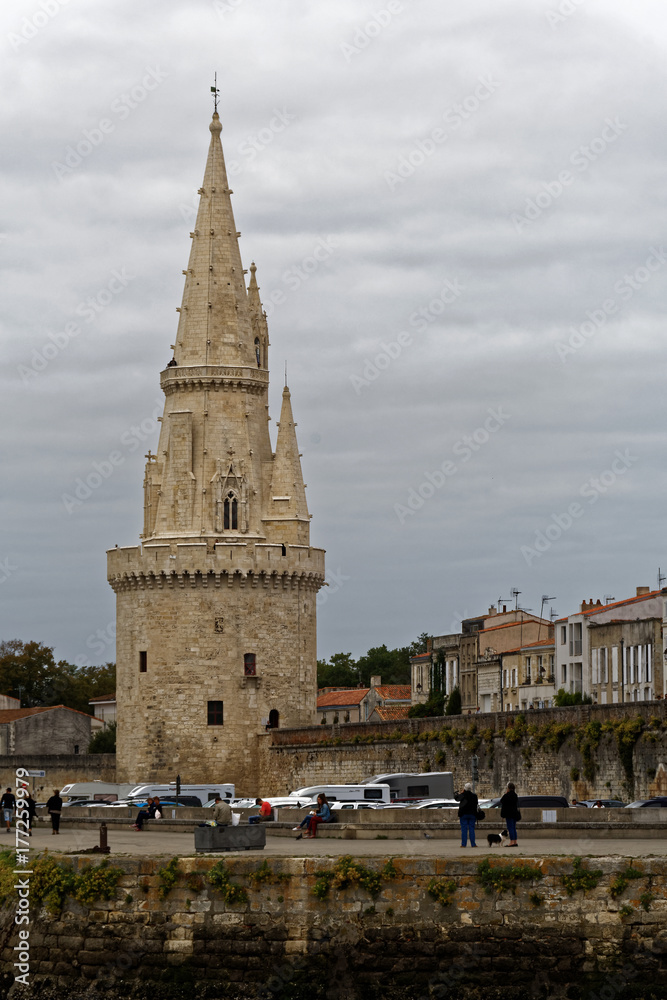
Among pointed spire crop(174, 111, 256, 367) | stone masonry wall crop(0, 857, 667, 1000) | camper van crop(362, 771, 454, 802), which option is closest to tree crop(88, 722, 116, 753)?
pointed spire crop(174, 111, 256, 367)

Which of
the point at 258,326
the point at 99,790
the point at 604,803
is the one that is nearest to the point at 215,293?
the point at 258,326

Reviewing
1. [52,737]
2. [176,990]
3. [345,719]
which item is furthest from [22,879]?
[345,719]

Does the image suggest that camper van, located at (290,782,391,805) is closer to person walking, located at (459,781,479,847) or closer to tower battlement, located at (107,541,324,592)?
tower battlement, located at (107,541,324,592)

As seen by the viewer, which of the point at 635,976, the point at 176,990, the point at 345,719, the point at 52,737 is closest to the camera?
the point at 635,976

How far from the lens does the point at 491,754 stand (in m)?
52.4

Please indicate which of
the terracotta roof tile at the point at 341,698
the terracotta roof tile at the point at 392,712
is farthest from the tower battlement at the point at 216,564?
the terracotta roof tile at the point at 341,698

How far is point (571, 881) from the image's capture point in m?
25.8

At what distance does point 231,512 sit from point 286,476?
263 cm

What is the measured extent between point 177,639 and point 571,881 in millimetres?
40409

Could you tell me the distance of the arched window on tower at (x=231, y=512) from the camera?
218 ft

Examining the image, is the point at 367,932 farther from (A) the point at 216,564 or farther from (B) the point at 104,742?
(B) the point at 104,742

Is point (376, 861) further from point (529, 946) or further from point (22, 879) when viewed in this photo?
point (22, 879)

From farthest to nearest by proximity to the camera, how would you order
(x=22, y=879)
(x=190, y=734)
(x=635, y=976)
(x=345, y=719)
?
1. (x=345, y=719)
2. (x=190, y=734)
3. (x=22, y=879)
4. (x=635, y=976)

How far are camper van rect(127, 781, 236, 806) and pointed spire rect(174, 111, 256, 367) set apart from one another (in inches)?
664
